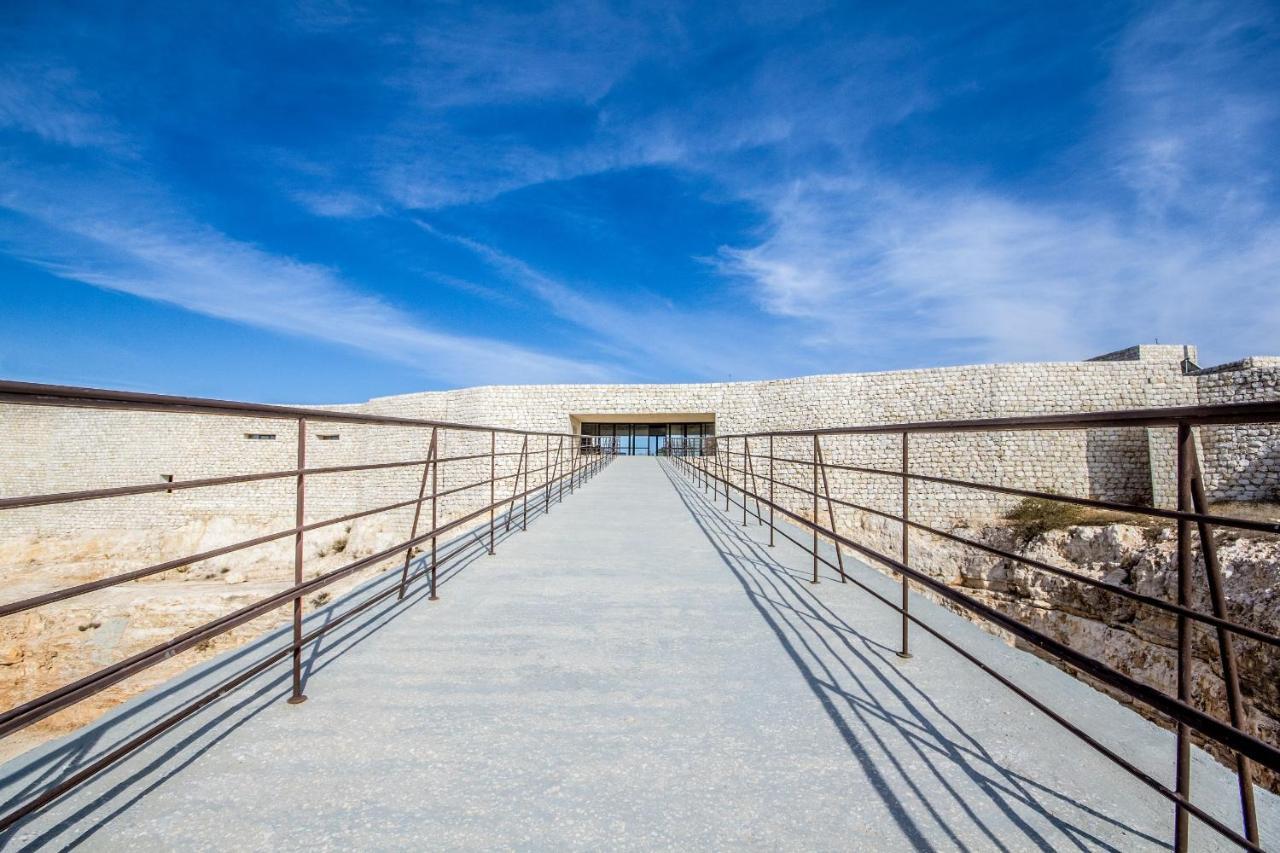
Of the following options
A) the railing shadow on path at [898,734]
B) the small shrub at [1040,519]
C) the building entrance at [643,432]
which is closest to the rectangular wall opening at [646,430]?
the building entrance at [643,432]

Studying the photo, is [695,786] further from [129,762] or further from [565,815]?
[129,762]

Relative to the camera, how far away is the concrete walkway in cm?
121

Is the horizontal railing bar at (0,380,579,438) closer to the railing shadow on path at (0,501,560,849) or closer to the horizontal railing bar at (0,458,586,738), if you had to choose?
the horizontal railing bar at (0,458,586,738)

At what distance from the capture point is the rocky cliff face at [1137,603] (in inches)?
277

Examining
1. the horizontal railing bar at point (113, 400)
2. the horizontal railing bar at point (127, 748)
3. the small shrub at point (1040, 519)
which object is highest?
the horizontal railing bar at point (113, 400)

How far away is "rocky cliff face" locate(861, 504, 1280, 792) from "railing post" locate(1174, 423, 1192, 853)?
6053mm

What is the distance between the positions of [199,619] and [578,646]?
13.1m

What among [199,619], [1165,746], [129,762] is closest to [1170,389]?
[1165,746]

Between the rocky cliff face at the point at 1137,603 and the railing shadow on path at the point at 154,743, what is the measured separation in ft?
24.3

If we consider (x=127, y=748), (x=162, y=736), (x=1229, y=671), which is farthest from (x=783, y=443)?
(x=127, y=748)

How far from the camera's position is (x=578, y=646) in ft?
7.22

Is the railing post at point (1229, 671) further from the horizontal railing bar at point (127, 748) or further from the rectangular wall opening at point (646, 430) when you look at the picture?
the rectangular wall opening at point (646, 430)

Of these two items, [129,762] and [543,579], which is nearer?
[129,762]

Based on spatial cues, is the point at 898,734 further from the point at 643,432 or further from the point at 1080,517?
the point at 643,432
